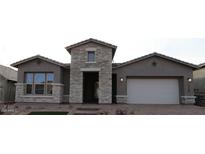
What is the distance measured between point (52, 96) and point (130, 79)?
7715mm

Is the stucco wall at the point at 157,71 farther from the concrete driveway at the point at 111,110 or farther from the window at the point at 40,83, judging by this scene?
the window at the point at 40,83

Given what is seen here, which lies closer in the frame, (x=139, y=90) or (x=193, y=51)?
(x=139, y=90)

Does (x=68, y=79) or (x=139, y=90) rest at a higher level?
(x=68, y=79)

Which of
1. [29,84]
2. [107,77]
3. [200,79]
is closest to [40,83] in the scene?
[29,84]

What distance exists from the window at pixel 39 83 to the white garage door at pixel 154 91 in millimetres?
7748

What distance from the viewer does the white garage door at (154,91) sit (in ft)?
54.3

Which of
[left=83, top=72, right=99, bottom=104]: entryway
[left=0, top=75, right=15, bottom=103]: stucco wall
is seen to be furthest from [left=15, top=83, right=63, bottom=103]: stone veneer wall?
[left=83, top=72, right=99, bottom=104]: entryway

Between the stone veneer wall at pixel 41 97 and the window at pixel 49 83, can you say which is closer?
the stone veneer wall at pixel 41 97

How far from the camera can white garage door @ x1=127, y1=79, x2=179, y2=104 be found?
16.5 meters

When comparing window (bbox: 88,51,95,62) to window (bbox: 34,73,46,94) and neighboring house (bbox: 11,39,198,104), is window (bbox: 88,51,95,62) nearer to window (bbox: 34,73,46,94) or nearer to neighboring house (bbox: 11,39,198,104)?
neighboring house (bbox: 11,39,198,104)

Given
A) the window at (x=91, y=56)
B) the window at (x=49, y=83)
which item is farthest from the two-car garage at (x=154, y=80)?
the window at (x=49, y=83)

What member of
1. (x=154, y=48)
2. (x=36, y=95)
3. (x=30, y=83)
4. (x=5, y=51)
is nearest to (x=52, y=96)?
(x=36, y=95)

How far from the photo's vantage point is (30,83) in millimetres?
16969

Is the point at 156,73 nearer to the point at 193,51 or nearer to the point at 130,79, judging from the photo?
the point at 130,79
